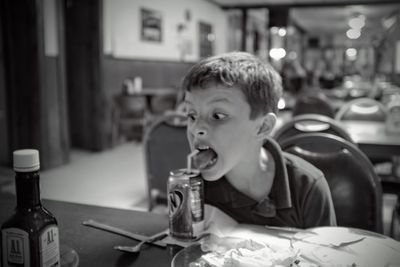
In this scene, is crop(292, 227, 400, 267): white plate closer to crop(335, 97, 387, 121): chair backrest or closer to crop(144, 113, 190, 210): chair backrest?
crop(144, 113, 190, 210): chair backrest

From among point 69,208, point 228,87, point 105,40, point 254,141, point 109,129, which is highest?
point 105,40

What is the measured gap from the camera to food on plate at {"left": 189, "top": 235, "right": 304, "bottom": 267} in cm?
75

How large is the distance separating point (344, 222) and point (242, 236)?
0.59 m

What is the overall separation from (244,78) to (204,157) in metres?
0.21

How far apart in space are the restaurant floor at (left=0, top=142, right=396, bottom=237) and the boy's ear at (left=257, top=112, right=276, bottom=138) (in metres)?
2.35

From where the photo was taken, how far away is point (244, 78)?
101cm

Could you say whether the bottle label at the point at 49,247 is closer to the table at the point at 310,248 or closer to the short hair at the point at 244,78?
the table at the point at 310,248

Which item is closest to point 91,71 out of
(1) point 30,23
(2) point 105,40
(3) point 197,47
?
(2) point 105,40

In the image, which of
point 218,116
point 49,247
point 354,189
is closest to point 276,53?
point 354,189

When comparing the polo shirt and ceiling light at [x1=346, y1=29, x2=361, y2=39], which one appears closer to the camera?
the polo shirt

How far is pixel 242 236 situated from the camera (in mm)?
922

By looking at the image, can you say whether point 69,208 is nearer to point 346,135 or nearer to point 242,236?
point 242,236

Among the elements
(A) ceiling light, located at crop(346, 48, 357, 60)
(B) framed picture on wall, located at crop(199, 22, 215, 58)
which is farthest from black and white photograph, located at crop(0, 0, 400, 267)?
(A) ceiling light, located at crop(346, 48, 357, 60)

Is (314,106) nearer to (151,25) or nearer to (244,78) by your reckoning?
(244,78)
